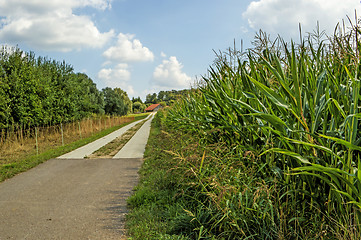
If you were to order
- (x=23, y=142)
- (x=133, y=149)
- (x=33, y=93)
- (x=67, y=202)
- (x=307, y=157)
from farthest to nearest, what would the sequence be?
(x=33, y=93) → (x=23, y=142) → (x=133, y=149) → (x=67, y=202) → (x=307, y=157)

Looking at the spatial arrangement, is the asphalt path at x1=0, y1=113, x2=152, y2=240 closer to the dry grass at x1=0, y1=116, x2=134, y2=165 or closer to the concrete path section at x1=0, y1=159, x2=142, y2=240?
the concrete path section at x1=0, y1=159, x2=142, y2=240

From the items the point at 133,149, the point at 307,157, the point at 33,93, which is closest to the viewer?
the point at 307,157

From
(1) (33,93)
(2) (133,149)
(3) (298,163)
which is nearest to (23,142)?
(1) (33,93)

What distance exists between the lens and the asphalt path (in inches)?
138

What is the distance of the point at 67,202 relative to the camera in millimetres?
4633

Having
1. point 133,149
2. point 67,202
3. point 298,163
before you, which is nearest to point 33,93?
point 133,149

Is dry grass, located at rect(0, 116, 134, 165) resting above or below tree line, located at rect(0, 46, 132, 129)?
below

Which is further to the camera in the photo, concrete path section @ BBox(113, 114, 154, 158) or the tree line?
the tree line

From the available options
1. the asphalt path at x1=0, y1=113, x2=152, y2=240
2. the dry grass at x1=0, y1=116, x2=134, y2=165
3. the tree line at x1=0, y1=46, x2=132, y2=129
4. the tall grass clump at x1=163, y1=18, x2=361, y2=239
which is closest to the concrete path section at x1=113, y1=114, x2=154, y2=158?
the asphalt path at x1=0, y1=113, x2=152, y2=240

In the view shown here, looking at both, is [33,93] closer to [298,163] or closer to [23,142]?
[23,142]

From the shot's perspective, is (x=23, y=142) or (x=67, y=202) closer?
(x=67, y=202)

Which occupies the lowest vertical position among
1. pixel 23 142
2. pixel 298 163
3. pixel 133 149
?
pixel 133 149

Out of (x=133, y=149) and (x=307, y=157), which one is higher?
(x=307, y=157)

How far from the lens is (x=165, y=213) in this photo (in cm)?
344
